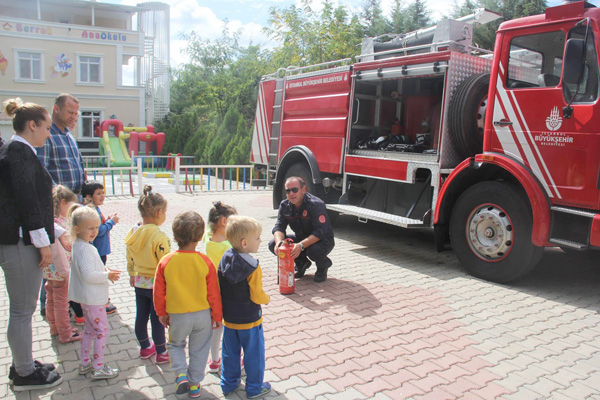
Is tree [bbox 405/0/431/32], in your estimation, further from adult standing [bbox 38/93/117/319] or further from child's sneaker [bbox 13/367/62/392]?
child's sneaker [bbox 13/367/62/392]

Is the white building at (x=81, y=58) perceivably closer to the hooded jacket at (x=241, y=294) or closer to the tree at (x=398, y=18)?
the tree at (x=398, y=18)

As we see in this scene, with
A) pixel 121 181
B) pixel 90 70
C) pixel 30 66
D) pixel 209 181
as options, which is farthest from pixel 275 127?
pixel 30 66

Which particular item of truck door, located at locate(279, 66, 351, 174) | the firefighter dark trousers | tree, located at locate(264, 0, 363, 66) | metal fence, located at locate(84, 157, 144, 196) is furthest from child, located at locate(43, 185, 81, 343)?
tree, located at locate(264, 0, 363, 66)

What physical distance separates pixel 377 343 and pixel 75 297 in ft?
7.57

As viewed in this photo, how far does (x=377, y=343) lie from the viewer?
3947 mm

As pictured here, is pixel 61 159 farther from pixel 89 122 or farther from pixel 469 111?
pixel 89 122

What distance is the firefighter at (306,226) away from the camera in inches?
213

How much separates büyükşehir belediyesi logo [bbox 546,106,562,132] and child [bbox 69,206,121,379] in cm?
431

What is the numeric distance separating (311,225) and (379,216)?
144 cm

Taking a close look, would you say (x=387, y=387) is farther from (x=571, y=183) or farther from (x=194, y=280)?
(x=571, y=183)

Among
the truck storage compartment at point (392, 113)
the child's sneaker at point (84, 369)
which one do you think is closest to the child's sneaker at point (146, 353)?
the child's sneaker at point (84, 369)

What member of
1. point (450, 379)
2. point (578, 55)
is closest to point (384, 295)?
point (450, 379)

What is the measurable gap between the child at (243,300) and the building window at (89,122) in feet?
100

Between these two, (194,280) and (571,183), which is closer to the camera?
(194,280)
